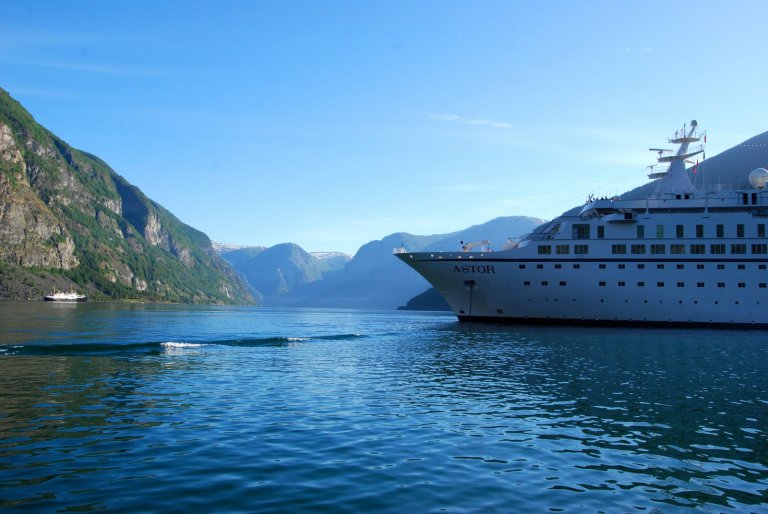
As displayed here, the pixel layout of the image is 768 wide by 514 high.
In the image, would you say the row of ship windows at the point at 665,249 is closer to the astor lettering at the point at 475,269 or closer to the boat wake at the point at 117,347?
the astor lettering at the point at 475,269

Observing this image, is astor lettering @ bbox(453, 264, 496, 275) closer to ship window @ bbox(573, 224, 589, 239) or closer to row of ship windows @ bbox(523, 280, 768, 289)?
row of ship windows @ bbox(523, 280, 768, 289)

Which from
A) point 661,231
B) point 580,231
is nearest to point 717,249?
point 661,231

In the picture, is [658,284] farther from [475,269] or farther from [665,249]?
[475,269]

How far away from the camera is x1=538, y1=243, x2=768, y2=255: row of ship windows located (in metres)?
58.2

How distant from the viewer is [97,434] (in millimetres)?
13305

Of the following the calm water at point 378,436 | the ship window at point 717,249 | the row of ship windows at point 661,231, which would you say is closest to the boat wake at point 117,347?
the calm water at point 378,436

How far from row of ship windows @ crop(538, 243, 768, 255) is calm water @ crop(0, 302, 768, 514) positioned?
3154cm

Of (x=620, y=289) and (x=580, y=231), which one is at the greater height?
(x=580, y=231)

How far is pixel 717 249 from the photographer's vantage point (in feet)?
192

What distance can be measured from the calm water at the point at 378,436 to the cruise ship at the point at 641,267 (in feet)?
101

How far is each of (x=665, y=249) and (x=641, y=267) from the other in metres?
3.22

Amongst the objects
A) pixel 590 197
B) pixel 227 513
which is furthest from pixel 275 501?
pixel 590 197

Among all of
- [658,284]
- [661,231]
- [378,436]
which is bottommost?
[378,436]

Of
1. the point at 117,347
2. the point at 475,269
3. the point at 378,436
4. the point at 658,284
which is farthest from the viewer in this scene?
the point at 475,269
